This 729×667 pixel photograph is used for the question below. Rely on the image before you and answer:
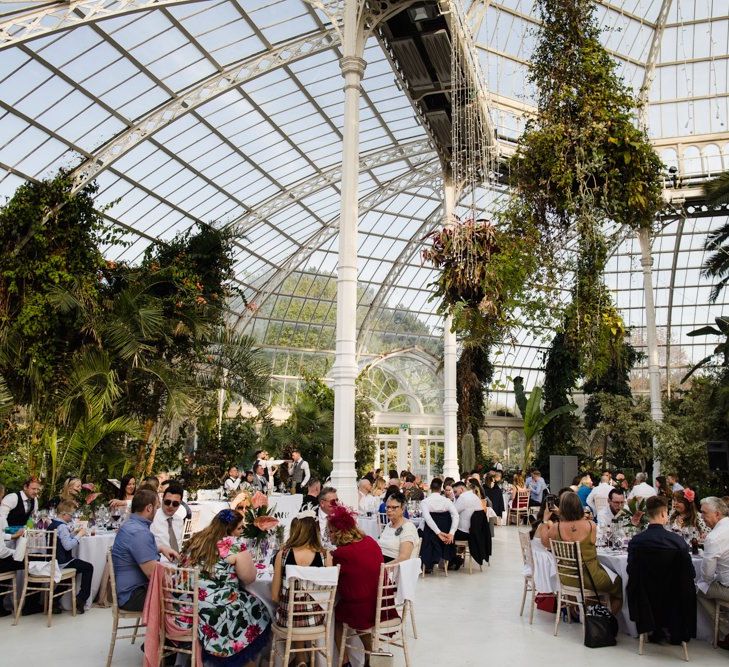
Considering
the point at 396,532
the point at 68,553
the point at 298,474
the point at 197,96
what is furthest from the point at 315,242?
the point at 396,532

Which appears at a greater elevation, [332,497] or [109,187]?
[109,187]

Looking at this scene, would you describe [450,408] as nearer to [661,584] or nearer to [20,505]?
[661,584]

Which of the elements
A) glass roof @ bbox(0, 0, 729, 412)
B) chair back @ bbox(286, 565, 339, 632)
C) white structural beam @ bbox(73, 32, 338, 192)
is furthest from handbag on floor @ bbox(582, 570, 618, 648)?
white structural beam @ bbox(73, 32, 338, 192)

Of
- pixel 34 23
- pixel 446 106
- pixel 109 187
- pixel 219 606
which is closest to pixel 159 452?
pixel 109 187

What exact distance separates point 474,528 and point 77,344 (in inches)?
282

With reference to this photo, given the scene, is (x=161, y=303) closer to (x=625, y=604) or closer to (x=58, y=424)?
(x=58, y=424)

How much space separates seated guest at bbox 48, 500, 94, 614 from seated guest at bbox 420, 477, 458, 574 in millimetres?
3988

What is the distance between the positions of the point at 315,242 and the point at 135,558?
779 inches

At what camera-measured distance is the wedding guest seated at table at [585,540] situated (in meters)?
5.71

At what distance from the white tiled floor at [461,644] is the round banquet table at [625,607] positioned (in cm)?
11

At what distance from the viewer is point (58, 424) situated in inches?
416

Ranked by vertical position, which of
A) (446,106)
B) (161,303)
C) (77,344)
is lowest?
(77,344)

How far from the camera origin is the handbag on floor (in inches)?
214

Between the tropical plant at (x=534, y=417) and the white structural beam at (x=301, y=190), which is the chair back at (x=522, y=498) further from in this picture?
the white structural beam at (x=301, y=190)
